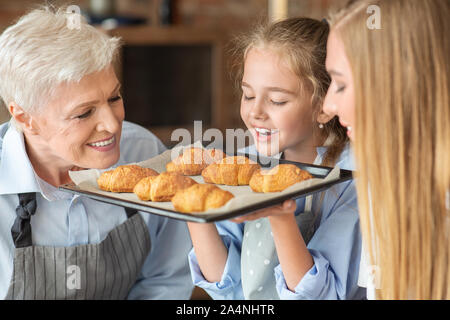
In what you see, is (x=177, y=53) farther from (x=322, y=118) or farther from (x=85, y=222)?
(x=322, y=118)

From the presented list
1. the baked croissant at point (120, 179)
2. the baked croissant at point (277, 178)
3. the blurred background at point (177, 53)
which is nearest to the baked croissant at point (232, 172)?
the baked croissant at point (277, 178)

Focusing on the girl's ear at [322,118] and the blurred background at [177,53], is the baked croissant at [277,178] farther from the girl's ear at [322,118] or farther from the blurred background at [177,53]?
the blurred background at [177,53]

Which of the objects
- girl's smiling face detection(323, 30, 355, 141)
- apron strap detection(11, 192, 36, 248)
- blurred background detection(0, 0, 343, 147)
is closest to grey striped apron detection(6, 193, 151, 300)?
apron strap detection(11, 192, 36, 248)

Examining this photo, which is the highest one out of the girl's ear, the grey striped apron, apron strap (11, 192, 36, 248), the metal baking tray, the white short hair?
the white short hair

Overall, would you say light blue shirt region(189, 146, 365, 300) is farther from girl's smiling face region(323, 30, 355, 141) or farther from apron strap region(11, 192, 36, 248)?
apron strap region(11, 192, 36, 248)

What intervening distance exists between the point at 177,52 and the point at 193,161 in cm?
242

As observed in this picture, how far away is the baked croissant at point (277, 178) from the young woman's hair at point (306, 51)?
185 millimetres

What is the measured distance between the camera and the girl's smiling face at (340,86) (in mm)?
979

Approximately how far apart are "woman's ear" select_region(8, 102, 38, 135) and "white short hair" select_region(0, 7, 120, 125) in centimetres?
2

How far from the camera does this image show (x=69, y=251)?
1.35 metres

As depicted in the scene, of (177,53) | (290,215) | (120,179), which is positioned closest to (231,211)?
(290,215)

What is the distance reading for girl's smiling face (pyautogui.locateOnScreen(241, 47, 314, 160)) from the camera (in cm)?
119

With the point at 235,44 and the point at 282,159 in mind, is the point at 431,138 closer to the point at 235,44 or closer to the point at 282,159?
the point at 282,159

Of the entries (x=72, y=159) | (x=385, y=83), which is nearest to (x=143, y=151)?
(x=72, y=159)
